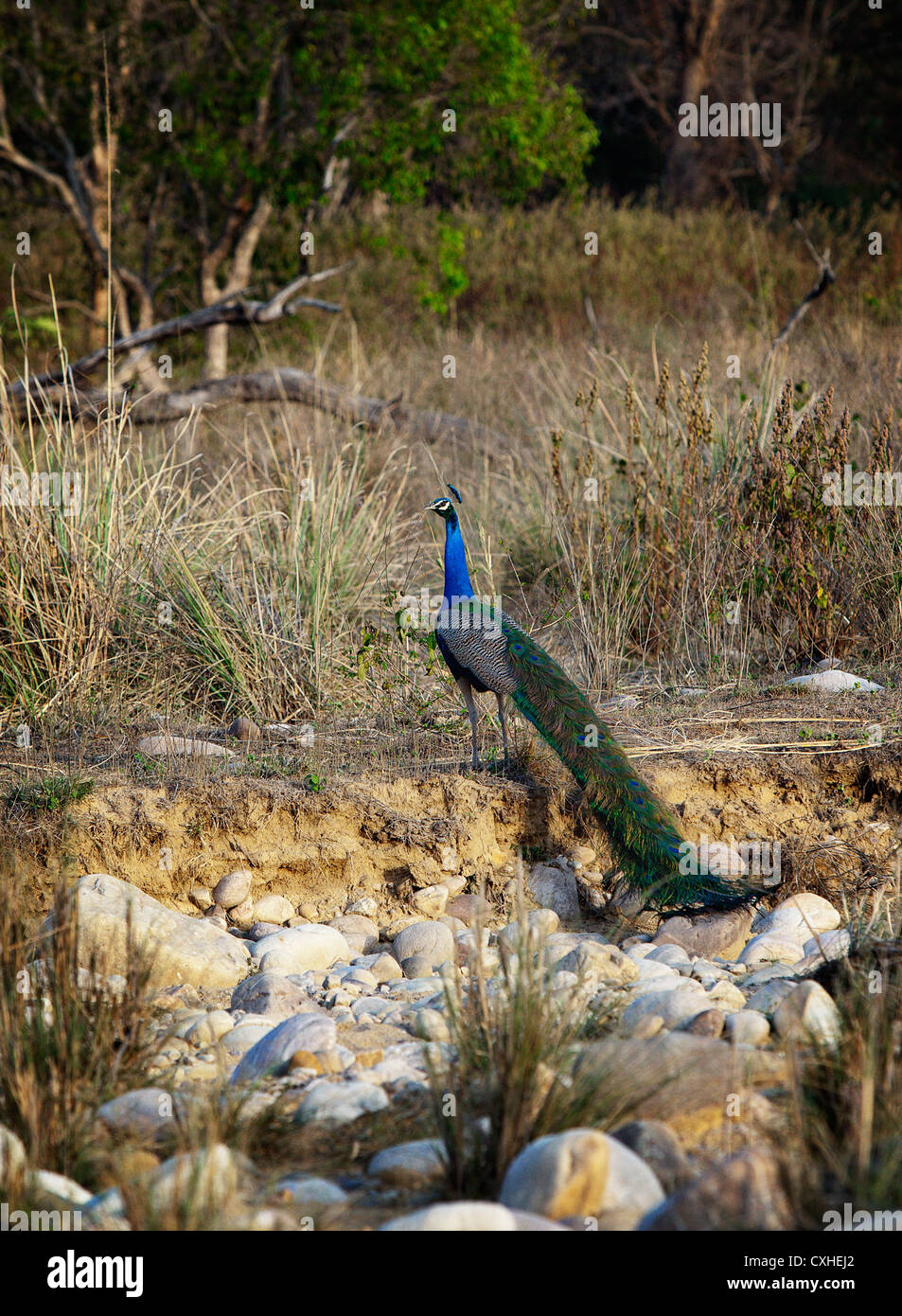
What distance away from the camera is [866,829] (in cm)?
423

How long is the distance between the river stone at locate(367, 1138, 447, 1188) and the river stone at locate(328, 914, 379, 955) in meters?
1.49

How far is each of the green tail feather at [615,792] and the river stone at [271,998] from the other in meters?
1.12

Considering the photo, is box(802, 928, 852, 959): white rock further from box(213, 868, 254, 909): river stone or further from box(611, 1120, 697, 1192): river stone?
box(213, 868, 254, 909): river stone

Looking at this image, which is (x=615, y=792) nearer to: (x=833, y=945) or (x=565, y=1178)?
(x=833, y=945)

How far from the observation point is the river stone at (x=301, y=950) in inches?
143

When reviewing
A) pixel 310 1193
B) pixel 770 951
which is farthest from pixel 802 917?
pixel 310 1193

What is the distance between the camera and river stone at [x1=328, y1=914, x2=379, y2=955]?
391cm

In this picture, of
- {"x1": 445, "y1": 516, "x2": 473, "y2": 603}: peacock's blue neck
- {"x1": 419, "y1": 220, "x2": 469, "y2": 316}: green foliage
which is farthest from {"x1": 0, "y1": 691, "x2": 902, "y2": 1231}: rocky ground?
{"x1": 419, "y1": 220, "x2": 469, "y2": 316}: green foliage

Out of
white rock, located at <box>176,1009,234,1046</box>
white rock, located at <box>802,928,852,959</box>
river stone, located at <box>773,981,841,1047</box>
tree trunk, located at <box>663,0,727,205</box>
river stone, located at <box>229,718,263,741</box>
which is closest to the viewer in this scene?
river stone, located at <box>773,981,841,1047</box>

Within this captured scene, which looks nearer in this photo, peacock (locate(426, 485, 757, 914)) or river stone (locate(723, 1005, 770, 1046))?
river stone (locate(723, 1005, 770, 1046))

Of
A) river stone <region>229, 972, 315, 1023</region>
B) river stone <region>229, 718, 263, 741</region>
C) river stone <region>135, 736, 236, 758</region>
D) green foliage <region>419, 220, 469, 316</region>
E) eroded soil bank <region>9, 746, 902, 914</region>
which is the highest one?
green foliage <region>419, 220, 469, 316</region>

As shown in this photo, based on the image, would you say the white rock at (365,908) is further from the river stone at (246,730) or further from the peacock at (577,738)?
the river stone at (246,730)

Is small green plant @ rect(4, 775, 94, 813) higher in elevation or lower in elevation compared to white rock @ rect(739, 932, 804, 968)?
higher
